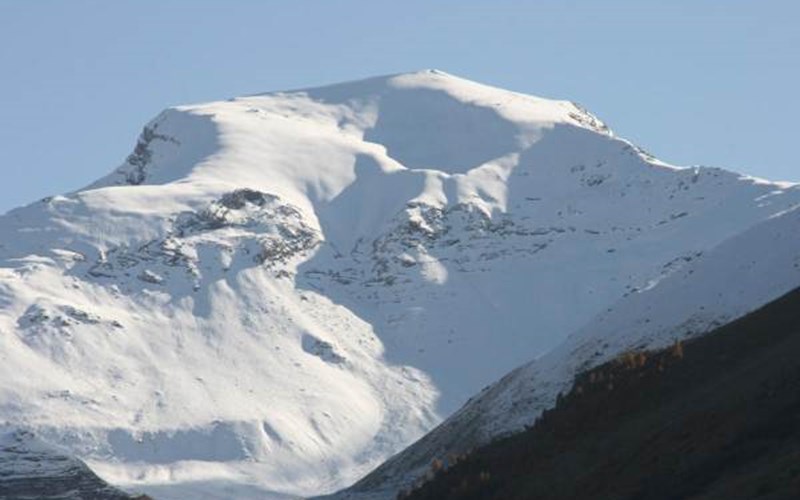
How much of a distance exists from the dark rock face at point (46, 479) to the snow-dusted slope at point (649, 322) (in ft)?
46.3

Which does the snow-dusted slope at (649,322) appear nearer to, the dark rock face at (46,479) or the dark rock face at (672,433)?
the dark rock face at (672,433)

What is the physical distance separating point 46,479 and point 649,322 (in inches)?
Result: 1293

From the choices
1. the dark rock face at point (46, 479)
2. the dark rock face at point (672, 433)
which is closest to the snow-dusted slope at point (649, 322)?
the dark rock face at point (672, 433)

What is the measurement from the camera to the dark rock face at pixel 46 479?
107 m

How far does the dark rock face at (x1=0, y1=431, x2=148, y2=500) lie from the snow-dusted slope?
14115mm

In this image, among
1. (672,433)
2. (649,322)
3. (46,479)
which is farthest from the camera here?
(46,479)

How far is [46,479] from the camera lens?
365 ft

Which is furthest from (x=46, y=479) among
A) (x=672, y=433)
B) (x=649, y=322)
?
(x=672, y=433)

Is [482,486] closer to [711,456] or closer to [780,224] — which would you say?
[711,456]

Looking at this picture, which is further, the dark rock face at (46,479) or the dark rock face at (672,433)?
the dark rock face at (46,479)

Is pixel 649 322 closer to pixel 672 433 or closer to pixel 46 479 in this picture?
pixel 46 479

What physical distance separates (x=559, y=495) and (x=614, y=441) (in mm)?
3829

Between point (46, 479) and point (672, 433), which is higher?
point (672, 433)

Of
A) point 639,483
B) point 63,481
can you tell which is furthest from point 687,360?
point 63,481
